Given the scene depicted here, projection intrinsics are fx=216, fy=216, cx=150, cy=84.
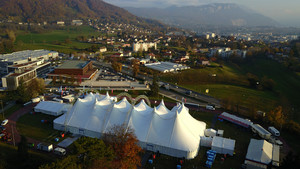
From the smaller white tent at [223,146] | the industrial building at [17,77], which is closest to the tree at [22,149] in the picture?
the smaller white tent at [223,146]

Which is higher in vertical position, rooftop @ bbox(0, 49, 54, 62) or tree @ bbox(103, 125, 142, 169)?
rooftop @ bbox(0, 49, 54, 62)

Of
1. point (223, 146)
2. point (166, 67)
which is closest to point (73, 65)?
point (166, 67)

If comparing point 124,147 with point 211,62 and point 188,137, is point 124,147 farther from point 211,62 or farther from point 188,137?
point 211,62

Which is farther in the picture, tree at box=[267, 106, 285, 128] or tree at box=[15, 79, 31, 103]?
tree at box=[15, 79, 31, 103]

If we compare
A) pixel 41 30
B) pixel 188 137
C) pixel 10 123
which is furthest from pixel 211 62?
pixel 41 30

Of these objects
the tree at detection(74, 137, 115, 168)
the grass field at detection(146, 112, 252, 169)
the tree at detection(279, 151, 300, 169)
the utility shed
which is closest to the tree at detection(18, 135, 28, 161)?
the tree at detection(74, 137, 115, 168)

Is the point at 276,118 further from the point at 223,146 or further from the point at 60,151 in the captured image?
the point at 60,151

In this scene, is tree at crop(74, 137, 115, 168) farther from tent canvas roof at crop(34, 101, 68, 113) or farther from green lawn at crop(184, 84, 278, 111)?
green lawn at crop(184, 84, 278, 111)
